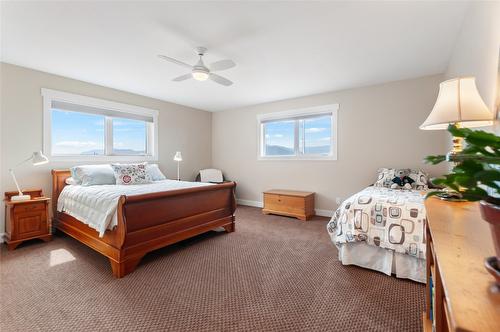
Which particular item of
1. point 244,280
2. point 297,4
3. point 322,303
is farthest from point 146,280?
point 297,4

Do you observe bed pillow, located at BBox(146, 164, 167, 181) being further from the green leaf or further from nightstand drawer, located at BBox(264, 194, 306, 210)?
the green leaf

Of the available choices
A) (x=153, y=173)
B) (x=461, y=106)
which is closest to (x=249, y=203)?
(x=153, y=173)

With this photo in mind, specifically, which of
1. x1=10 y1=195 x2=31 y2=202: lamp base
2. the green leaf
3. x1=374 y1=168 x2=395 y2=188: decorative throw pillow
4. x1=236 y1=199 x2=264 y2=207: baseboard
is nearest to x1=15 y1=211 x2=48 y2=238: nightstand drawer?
x1=10 y1=195 x2=31 y2=202: lamp base

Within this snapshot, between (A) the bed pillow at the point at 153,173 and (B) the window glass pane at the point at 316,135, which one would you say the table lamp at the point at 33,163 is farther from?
(B) the window glass pane at the point at 316,135

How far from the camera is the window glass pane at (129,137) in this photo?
13.9 feet

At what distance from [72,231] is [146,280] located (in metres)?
1.60

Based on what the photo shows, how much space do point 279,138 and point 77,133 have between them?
3662 millimetres

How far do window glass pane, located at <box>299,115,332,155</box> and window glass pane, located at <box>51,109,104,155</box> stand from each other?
3.70 m

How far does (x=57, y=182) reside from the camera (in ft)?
11.0

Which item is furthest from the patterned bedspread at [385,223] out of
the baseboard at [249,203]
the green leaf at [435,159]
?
the baseboard at [249,203]

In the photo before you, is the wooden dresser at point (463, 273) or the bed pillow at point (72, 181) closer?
the wooden dresser at point (463, 273)

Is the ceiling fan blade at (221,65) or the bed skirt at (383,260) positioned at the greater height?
the ceiling fan blade at (221,65)

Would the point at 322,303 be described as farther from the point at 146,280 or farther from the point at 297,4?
the point at 297,4

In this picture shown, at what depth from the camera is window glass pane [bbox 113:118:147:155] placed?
4242mm
